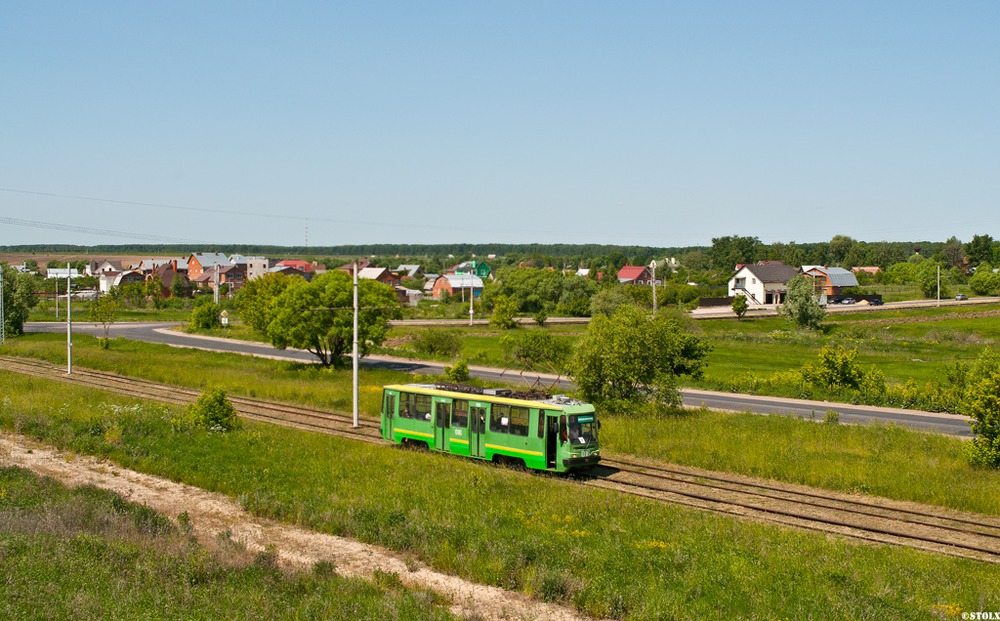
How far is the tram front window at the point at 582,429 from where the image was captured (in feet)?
91.5

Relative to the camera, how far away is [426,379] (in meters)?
52.4

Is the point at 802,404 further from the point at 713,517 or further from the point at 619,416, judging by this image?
the point at 713,517

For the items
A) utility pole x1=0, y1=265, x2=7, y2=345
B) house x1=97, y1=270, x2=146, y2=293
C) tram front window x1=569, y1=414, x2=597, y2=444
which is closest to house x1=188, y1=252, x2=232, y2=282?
house x1=97, y1=270, x2=146, y2=293

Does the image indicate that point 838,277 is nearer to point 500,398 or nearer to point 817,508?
point 817,508

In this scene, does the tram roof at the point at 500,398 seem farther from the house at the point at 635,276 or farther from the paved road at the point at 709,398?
the house at the point at 635,276

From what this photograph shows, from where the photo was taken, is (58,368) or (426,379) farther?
(58,368)

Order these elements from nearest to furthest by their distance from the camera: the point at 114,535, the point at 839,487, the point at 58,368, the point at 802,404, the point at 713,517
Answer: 1. the point at 114,535
2. the point at 713,517
3. the point at 839,487
4. the point at 802,404
5. the point at 58,368

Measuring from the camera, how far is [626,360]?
39.4m

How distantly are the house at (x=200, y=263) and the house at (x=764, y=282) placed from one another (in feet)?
370

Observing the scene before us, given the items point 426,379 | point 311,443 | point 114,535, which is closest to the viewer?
point 114,535

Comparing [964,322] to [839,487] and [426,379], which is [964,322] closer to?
[426,379]

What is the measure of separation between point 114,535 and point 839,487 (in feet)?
73.1

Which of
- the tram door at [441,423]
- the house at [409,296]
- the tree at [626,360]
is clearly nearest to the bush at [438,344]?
the tree at [626,360]

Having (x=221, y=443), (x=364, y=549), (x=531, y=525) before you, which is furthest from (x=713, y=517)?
(x=221, y=443)
